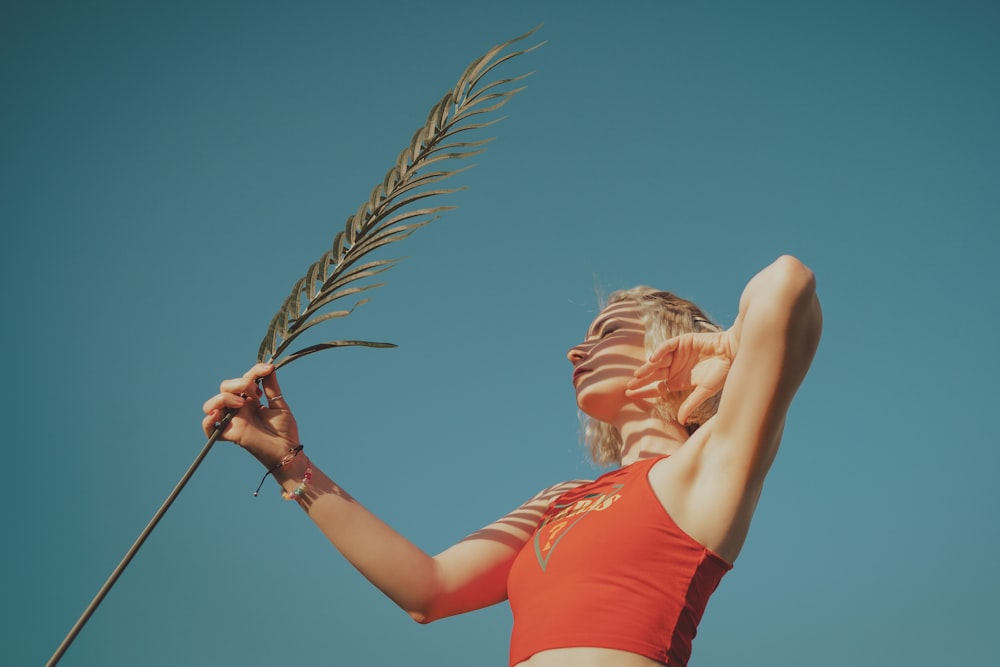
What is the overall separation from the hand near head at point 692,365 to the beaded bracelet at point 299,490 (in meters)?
0.98

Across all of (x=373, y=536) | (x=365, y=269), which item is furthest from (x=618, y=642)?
(x=365, y=269)

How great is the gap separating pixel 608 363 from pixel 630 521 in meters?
0.86

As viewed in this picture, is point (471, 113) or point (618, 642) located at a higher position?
point (471, 113)

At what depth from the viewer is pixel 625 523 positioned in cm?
215

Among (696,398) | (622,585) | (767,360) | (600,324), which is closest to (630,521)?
(622,585)

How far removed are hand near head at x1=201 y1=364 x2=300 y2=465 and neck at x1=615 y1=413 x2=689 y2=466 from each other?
1.23 metres

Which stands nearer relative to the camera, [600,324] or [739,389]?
[739,389]

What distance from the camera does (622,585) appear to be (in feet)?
6.69

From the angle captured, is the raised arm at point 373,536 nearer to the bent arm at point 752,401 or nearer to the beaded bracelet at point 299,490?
the beaded bracelet at point 299,490

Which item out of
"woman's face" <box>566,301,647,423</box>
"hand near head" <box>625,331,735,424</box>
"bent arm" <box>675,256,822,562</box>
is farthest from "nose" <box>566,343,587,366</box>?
"bent arm" <box>675,256,822,562</box>

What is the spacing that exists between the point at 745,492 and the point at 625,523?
34cm

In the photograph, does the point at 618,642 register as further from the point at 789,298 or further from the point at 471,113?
the point at 471,113

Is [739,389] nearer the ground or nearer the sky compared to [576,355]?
nearer the ground

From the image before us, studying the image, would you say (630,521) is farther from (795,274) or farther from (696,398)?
(795,274)
